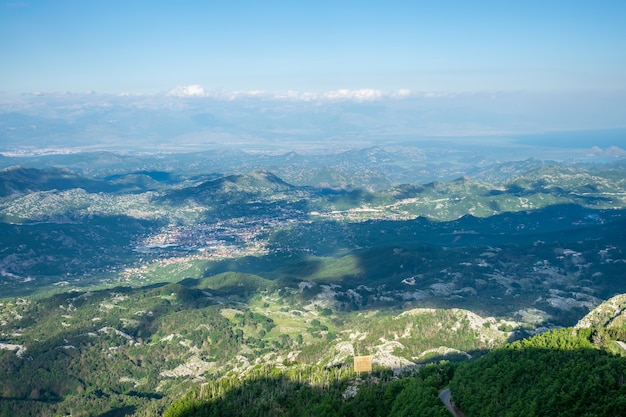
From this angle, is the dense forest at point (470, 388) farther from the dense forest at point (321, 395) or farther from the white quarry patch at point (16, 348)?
the white quarry patch at point (16, 348)

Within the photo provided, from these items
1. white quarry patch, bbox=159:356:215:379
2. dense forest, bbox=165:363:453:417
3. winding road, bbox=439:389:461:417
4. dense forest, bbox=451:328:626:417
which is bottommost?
white quarry patch, bbox=159:356:215:379

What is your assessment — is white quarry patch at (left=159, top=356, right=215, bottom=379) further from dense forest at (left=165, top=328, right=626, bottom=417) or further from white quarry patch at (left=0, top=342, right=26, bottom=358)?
dense forest at (left=165, top=328, right=626, bottom=417)

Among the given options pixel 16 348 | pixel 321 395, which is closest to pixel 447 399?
pixel 321 395

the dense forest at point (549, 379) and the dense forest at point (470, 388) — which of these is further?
the dense forest at point (470, 388)

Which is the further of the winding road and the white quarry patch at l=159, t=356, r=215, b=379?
the white quarry patch at l=159, t=356, r=215, b=379

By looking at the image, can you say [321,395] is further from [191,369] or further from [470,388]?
[191,369]

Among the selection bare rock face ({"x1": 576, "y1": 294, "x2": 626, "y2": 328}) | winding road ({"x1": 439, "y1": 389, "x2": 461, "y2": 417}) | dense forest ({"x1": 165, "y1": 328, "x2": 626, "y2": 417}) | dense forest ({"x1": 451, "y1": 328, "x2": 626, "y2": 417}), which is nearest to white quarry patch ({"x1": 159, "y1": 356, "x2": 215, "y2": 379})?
dense forest ({"x1": 165, "y1": 328, "x2": 626, "y2": 417})

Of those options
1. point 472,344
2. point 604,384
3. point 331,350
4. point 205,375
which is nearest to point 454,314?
point 472,344

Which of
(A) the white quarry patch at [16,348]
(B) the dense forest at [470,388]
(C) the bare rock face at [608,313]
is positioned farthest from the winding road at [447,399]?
(A) the white quarry patch at [16,348]

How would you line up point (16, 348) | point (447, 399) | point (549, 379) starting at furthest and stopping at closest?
point (16, 348) < point (447, 399) < point (549, 379)
